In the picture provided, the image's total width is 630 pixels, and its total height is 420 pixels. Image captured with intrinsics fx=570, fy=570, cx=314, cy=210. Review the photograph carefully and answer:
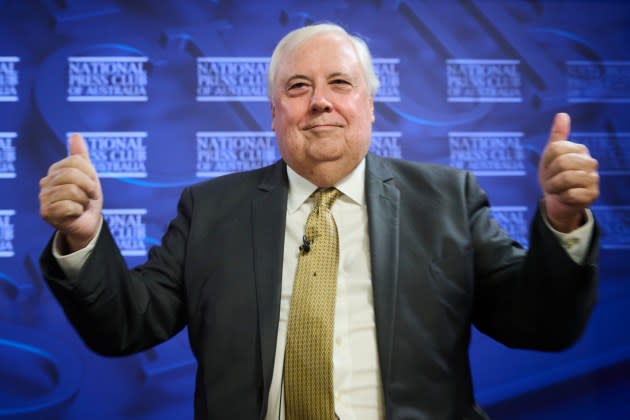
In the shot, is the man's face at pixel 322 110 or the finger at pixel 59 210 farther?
the man's face at pixel 322 110

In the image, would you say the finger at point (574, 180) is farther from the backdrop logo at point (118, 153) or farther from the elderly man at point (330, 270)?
the backdrop logo at point (118, 153)

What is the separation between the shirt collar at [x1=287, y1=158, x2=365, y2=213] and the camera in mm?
1739

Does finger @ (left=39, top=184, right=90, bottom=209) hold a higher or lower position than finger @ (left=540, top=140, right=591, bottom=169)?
lower

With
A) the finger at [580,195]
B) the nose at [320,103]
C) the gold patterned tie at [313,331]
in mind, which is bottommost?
the gold patterned tie at [313,331]

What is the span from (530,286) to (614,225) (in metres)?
1.93

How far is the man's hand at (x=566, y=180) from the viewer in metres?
1.18

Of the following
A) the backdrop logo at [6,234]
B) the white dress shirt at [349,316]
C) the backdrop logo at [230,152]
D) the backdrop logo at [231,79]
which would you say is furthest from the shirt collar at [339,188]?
the backdrop logo at [6,234]

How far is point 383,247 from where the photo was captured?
1.58 m

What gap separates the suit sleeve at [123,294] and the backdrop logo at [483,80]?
1788 mm

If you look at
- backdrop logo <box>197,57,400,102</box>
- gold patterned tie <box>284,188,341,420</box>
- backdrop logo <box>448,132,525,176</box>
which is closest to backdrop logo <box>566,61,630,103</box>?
backdrop logo <box>448,132,525,176</box>

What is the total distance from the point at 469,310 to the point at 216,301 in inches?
27.7

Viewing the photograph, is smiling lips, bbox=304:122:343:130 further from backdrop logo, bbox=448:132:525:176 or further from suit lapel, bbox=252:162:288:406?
backdrop logo, bbox=448:132:525:176

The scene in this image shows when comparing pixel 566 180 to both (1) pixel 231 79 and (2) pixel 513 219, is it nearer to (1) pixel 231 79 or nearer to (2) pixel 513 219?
(2) pixel 513 219

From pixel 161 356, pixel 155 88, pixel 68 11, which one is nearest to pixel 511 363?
pixel 161 356
